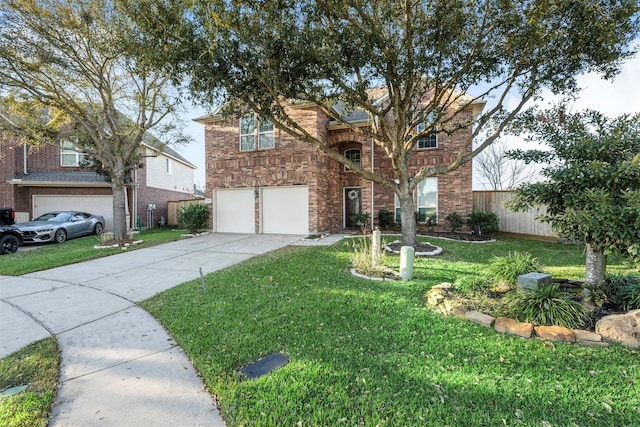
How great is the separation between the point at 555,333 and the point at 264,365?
3.17m

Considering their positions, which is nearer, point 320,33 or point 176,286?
point 176,286

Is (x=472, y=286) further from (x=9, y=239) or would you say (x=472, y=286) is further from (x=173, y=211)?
(x=173, y=211)

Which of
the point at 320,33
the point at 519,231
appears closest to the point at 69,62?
the point at 320,33

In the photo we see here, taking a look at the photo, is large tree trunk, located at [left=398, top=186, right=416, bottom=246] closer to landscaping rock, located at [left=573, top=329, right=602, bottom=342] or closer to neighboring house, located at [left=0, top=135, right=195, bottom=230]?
landscaping rock, located at [left=573, top=329, right=602, bottom=342]

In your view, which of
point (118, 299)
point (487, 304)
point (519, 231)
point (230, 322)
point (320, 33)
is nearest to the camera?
point (230, 322)

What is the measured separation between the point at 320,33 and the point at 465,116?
8335 mm

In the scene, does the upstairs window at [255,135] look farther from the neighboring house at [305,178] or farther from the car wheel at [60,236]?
the car wheel at [60,236]

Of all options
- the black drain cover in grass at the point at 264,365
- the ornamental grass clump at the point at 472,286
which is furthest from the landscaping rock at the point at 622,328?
the black drain cover in grass at the point at 264,365

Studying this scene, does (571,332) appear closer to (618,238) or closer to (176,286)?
(618,238)

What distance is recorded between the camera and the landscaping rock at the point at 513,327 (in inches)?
135

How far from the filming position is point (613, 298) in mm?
4035

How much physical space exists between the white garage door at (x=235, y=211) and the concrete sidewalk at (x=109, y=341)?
612 cm

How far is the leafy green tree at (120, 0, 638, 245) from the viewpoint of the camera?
582 cm

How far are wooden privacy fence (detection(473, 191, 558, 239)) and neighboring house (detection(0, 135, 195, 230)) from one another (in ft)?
45.5
